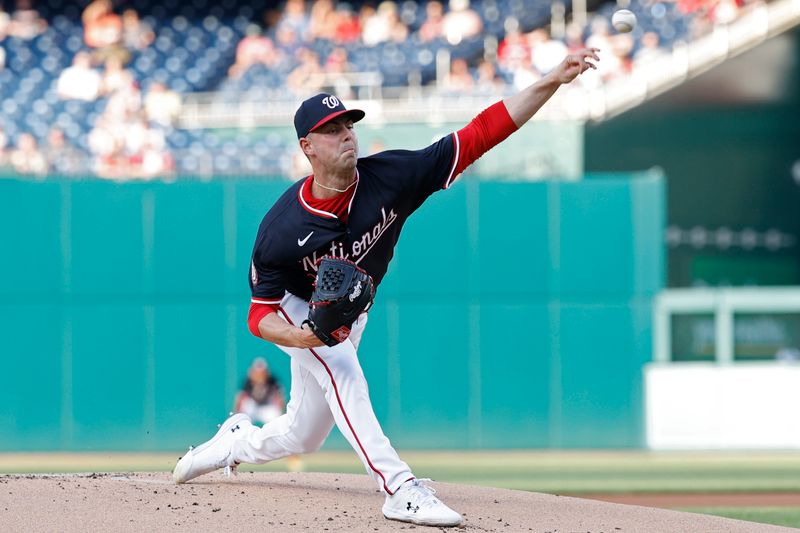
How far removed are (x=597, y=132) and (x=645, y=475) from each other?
20.8 feet

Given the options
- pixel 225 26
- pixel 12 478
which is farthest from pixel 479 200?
pixel 12 478

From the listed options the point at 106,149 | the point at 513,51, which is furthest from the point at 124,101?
the point at 513,51

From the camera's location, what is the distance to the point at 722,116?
17.4m

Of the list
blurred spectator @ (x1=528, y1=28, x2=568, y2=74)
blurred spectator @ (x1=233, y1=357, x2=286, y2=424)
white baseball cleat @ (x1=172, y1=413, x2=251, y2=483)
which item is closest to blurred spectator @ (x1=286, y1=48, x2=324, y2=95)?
blurred spectator @ (x1=528, y1=28, x2=568, y2=74)

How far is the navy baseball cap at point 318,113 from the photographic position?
189 inches

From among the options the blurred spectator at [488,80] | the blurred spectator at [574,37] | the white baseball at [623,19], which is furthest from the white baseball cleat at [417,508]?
the blurred spectator at [574,37]

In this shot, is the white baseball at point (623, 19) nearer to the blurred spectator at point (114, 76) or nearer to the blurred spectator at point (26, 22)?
the blurred spectator at point (114, 76)

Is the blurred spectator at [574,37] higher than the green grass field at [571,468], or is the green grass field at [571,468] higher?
the blurred spectator at [574,37]

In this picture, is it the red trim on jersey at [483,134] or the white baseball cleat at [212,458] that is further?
the white baseball cleat at [212,458]

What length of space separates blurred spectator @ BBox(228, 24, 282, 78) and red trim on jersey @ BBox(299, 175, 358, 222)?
12.0 metres

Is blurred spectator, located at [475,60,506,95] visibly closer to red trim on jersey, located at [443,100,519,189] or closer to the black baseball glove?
red trim on jersey, located at [443,100,519,189]

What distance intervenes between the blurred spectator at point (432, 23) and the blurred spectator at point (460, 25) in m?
0.11

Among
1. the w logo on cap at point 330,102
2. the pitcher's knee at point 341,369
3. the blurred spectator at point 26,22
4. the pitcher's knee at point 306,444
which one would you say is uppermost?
the blurred spectator at point 26,22

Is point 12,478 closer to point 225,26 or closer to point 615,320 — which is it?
point 615,320
